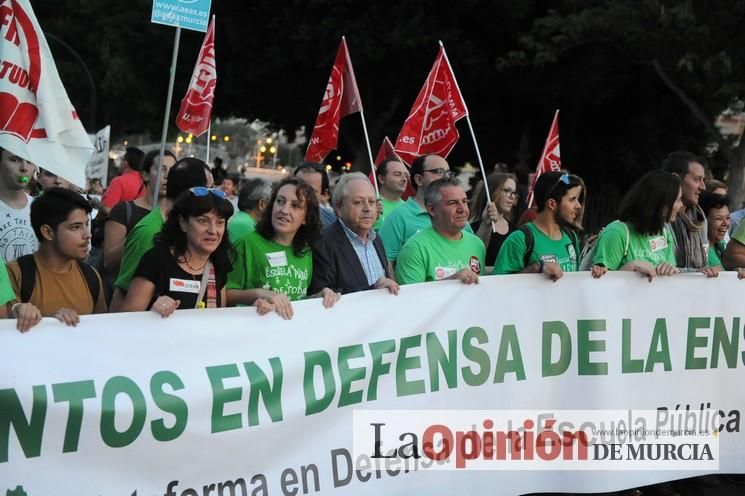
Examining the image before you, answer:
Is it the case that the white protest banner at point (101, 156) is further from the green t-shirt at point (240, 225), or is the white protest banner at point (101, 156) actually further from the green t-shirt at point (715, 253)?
the green t-shirt at point (715, 253)

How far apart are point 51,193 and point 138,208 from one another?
1.40 m

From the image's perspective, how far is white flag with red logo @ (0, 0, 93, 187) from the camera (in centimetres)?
501

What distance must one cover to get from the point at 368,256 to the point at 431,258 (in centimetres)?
34

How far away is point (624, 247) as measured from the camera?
5770 millimetres

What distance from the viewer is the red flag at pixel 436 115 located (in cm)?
880

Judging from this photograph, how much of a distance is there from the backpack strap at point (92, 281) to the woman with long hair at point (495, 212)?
345cm

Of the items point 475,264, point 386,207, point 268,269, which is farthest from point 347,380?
point 386,207

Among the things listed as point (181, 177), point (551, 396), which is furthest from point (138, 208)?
point (551, 396)

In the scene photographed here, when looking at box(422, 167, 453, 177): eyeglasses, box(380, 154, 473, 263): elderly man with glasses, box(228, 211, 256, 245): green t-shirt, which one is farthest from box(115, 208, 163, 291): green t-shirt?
box(422, 167, 453, 177): eyeglasses

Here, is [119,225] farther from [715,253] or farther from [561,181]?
[715,253]

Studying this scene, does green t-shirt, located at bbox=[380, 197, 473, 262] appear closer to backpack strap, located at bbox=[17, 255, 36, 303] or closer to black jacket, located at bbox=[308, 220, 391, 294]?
black jacket, located at bbox=[308, 220, 391, 294]

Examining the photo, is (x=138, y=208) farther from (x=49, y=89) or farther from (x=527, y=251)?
(x=527, y=251)

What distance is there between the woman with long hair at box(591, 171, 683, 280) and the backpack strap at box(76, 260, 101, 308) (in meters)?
2.65

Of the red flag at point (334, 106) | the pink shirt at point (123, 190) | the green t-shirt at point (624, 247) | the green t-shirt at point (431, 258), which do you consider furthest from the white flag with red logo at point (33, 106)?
the red flag at point (334, 106)
